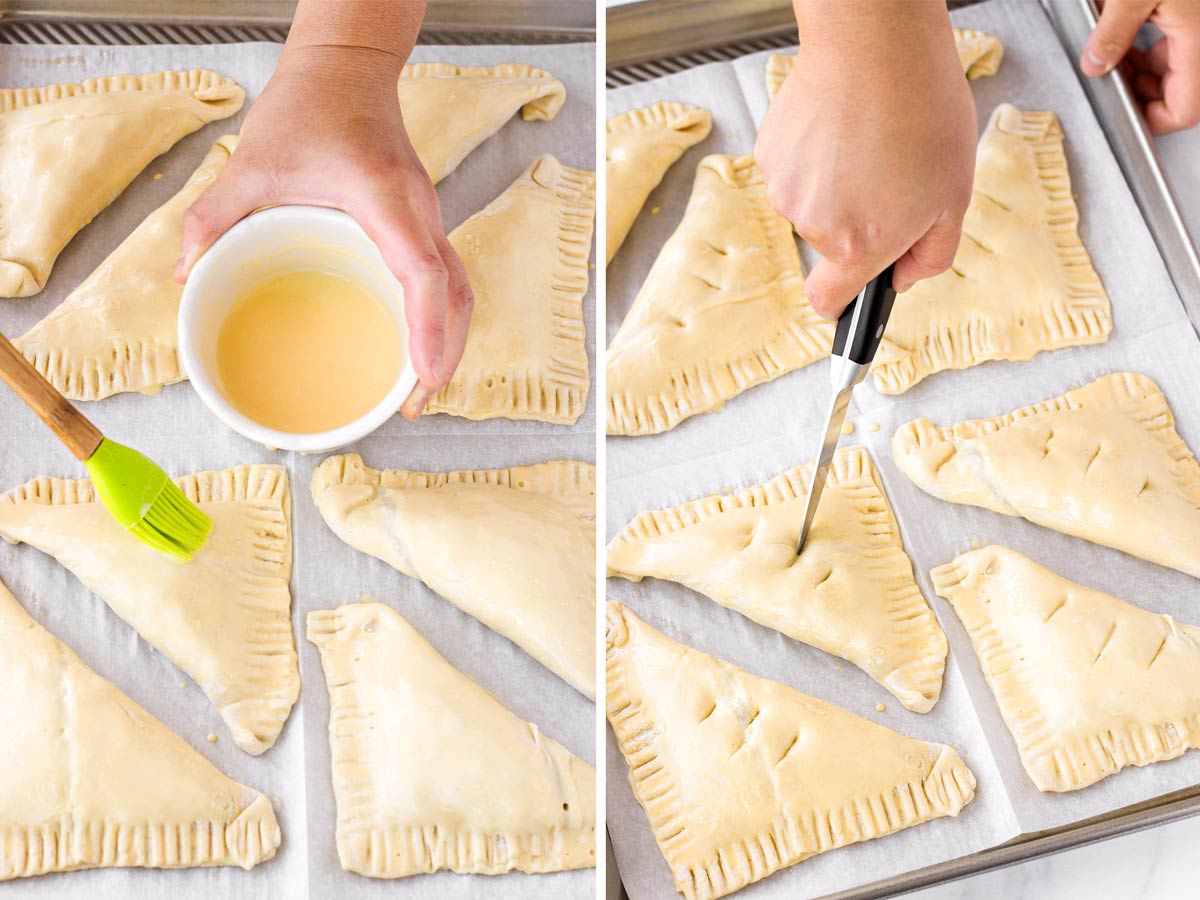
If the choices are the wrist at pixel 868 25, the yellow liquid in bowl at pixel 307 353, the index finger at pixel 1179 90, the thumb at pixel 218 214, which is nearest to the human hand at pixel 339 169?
the thumb at pixel 218 214

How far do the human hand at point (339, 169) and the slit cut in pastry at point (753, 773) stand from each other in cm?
62

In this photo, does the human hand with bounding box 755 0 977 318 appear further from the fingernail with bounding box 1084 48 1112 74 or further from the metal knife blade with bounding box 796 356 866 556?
the fingernail with bounding box 1084 48 1112 74

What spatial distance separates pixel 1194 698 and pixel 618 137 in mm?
1350

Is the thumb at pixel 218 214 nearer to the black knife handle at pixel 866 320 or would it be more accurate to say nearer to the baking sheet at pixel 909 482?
the baking sheet at pixel 909 482

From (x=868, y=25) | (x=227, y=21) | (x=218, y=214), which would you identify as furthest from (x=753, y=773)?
(x=227, y=21)

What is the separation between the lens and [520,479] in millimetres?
1698

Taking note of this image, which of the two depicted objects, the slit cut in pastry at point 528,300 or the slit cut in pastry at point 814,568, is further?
the slit cut in pastry at point 528,300

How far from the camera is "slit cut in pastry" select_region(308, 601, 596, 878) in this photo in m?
1.51

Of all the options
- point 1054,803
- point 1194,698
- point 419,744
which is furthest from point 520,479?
point 1194,698

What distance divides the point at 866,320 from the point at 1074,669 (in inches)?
30.7

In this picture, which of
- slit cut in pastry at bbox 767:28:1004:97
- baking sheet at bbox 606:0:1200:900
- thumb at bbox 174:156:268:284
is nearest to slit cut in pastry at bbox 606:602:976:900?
baking sheet at bbox 606:0:1200:900

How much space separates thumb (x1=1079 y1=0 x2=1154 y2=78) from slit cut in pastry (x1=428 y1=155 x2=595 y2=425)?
3.26 ft

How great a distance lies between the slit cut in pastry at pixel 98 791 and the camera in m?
1.47

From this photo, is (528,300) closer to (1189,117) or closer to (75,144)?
(75,144)
